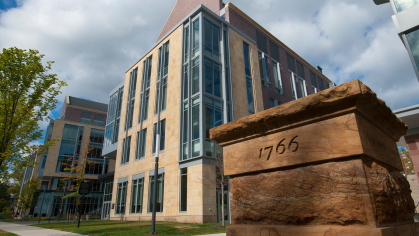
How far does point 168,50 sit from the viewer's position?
2586cm

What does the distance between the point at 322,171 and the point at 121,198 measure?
2747cm

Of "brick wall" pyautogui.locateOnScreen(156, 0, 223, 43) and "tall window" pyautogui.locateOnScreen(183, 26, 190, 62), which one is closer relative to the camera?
"tall window" pyautogui.locateOnScreen(183, 26, 190, 62)

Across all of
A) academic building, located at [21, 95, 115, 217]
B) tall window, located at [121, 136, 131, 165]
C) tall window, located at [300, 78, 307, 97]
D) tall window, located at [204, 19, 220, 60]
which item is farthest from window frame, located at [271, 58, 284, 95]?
academic building, located at [21, 95, 115, 217]

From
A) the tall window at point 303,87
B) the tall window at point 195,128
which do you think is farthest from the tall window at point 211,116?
the tall window at point 303,87

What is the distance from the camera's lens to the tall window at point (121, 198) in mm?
25812

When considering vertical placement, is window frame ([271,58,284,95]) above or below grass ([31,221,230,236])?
above

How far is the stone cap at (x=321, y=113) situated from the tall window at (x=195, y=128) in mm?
15682

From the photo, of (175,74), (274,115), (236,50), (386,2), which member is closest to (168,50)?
(175,74)

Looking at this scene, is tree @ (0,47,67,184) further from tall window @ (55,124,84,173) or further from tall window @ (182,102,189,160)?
tall window @ (55,124,84,173)

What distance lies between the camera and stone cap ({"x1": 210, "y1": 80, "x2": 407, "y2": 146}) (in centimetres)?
224

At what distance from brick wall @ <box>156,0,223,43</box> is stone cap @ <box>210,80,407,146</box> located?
26.6 meters

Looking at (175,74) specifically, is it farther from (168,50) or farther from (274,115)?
(274,115)

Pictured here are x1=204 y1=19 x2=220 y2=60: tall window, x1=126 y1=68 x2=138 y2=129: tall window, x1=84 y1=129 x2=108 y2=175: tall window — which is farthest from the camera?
x1=84 y1=129 x2=108 y2=175: tall window

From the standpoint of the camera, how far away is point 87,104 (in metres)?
66.0
